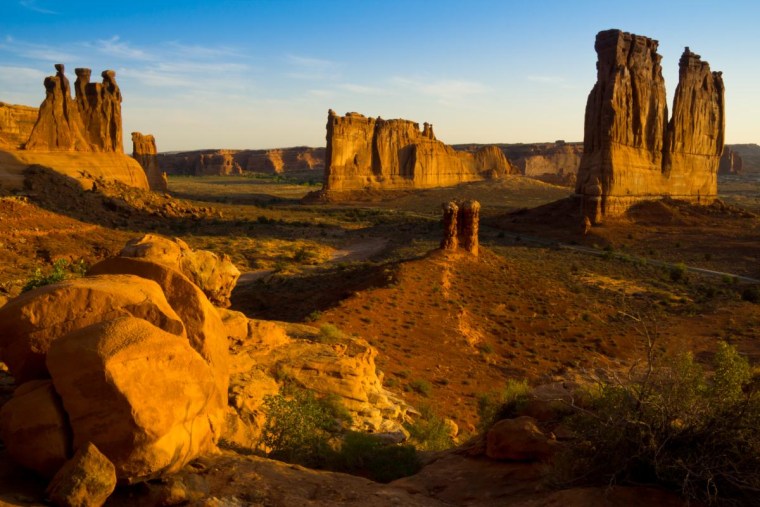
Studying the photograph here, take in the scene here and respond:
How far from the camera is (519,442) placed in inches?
309

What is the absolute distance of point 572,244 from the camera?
41938mm

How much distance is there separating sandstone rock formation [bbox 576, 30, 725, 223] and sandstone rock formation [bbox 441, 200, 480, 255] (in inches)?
866

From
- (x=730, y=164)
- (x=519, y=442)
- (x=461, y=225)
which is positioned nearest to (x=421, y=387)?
(x=519, y=442)

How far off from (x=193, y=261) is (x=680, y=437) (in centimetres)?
953

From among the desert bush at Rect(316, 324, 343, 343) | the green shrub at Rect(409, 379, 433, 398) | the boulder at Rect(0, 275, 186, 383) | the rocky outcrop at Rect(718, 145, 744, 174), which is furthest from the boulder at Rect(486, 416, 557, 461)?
the rocky outcrop at Rect(718, 145, 744, 174)

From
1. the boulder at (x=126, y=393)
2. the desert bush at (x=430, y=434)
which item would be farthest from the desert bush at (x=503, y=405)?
the boulder at (x=126, y=393)

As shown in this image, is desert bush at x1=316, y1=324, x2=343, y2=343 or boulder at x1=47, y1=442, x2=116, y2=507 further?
desert bush at x1=316, y1=324, x2=343, y2=343

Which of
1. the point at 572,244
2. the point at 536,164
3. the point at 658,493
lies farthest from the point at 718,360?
the point at 536,164

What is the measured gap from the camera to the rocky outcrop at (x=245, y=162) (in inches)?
6270

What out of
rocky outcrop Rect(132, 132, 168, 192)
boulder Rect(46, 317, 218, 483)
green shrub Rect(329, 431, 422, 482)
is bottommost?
green shrub Rect(329, 431, 422, 482)

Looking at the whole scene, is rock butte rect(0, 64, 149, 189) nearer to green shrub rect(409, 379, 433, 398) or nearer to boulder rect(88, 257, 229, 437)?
green shrub rect(409, 379, 433, 398)

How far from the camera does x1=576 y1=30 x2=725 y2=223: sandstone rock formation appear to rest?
150 feet

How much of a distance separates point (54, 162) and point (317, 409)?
44587 mm

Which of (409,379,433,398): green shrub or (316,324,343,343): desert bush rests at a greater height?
(316,324,343,343): desert bush
